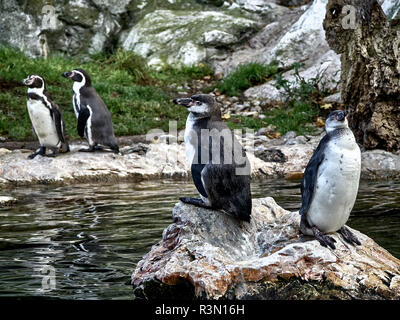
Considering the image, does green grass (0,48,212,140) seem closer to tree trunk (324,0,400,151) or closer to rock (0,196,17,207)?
tree trunk (324,0,400,151)

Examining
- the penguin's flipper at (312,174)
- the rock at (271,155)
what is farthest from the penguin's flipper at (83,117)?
the penguin's flipper at (312,174)

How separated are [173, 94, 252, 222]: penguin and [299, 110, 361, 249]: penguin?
59 centimetres

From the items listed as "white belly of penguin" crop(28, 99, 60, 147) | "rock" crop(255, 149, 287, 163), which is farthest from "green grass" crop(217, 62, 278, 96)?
"white belly of penguin" crop(28, 99, 60, 147)

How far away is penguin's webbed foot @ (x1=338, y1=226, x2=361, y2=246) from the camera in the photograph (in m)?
4.08

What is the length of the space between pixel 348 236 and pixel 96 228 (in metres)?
2.94

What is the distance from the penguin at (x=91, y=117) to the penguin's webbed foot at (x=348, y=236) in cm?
638

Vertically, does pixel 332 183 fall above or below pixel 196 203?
above

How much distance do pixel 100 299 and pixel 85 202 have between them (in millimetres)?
3942

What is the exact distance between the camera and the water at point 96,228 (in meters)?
4.39

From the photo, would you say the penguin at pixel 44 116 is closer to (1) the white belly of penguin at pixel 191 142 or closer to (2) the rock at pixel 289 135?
(2) the rock at pixel 289 135

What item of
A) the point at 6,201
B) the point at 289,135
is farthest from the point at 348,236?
the point at 289,135

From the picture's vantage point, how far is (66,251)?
17.3ft

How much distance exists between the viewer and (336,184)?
4000mm

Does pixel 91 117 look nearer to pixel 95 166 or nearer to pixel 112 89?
pixel 95 166
